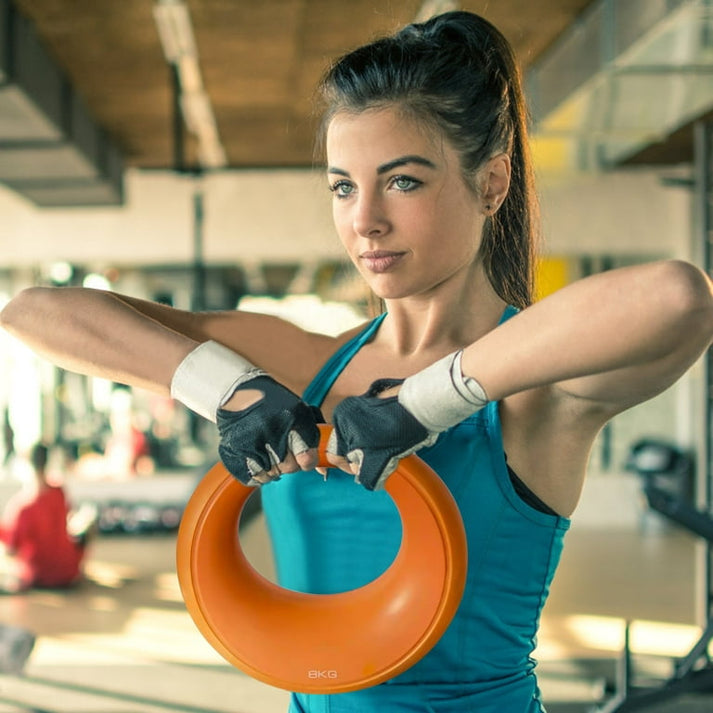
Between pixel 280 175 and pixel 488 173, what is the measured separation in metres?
8.37

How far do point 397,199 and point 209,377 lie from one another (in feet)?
0.83

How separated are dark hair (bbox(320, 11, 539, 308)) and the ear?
11 millimetres

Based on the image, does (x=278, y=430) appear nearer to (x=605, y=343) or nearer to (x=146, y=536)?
(x=605, y=343)

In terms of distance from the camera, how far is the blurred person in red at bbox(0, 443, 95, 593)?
20.8 feet

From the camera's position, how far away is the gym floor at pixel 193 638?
414 cm

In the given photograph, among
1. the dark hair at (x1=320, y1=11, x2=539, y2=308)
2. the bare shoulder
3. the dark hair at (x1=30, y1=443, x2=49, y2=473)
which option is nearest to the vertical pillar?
the dark hair at (x1=320, y1=11, x2=539, y2=308)

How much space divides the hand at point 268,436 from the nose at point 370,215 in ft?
0.59

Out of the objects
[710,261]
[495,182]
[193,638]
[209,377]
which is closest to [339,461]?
[209,377]

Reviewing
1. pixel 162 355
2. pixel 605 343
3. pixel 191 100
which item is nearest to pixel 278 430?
pixel 162 355

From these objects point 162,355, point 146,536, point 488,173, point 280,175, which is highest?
point 280,175

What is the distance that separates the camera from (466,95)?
40.6 inches

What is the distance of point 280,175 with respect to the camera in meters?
9.23

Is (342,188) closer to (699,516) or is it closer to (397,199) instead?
(397,199)

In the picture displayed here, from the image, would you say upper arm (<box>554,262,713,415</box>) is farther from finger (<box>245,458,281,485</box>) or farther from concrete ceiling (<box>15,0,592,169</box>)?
concrete ceiling (<box>15,0,592,169</box>)
